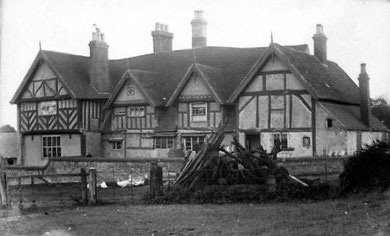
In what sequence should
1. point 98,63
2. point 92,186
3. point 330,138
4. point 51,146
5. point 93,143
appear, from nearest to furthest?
point 92,186 < point 330,138 < point 93,143 < point 98,63 < point 51,146

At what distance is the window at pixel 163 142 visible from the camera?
116ft

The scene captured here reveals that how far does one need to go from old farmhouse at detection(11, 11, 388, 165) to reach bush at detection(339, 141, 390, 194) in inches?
559

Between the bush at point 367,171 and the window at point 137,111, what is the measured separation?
21.4 m

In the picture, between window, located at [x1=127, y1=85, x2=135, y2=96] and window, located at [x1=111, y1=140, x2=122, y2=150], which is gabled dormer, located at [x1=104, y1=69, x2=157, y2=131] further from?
window, located at [x1=111, y1=140, x2=122, y2=150]

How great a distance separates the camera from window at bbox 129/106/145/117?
36.1 metres

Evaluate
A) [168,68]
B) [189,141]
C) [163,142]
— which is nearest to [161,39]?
[168,68]

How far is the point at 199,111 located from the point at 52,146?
1059cm

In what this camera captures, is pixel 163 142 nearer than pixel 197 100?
No

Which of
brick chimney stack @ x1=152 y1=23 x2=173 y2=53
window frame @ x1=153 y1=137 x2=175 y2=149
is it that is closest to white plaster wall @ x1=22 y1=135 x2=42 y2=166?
window frame @ x1=153 y1=137 x2=175 y2=149

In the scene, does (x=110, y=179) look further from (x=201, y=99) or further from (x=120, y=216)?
(x=120, y=216)

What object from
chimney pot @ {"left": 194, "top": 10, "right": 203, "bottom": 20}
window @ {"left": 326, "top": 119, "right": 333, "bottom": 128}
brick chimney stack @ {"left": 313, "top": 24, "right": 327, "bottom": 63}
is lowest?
window @ {"left": 326, "top": 119, "right": 333, "bottom": 128}

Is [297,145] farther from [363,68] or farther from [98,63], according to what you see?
[98,63]

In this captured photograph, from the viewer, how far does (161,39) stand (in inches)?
1683

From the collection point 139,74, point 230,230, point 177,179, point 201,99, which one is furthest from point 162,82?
point 230,230
